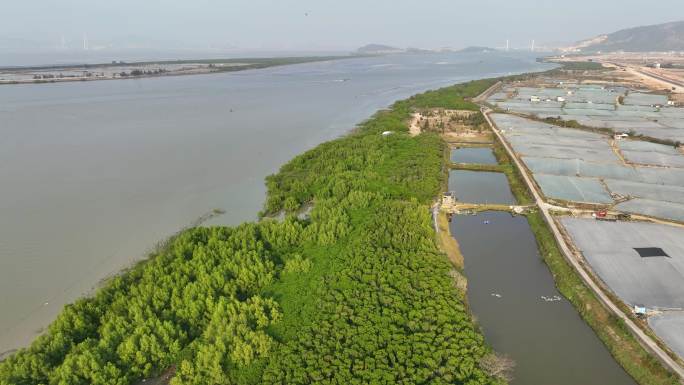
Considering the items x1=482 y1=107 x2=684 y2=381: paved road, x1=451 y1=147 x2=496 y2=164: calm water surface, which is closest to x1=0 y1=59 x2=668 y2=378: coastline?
x1=451 y1=147 x2=496 y2=164: calm water surface

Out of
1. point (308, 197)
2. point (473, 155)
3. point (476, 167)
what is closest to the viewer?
point (308, 197)

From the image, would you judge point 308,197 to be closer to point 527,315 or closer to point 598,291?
point 527,315

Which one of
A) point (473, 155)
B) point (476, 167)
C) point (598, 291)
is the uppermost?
point (473, 155)

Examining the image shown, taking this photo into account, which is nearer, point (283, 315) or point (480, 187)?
point (283, 315)

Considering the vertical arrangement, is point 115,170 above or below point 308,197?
above

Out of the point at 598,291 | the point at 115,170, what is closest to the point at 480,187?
the point at 598,291

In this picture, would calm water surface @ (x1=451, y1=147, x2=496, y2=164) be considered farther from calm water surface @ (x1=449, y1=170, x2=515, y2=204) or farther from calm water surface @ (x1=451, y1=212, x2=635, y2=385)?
calm water surface @ (x1=451, y1=212, x2=635, y2=385)

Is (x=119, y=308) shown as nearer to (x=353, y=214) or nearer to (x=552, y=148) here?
(x=353, y=214)
